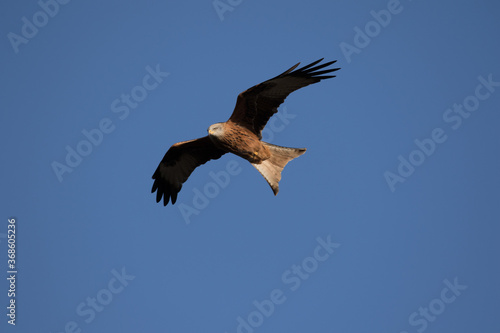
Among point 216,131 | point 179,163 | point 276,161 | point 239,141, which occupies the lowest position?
point 276,161

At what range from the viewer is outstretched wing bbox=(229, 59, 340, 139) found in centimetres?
1200

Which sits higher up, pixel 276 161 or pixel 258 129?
pixel 258 129

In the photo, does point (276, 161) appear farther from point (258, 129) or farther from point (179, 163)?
point (179, 163)

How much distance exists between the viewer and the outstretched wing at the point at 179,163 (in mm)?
13414

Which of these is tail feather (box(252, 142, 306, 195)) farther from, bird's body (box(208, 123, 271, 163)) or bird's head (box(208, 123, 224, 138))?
bird's head (box(208, 123, 224, 138))

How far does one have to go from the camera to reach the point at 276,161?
42.3ft

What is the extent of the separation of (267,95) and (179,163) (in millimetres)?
2470

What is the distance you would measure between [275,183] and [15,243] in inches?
235

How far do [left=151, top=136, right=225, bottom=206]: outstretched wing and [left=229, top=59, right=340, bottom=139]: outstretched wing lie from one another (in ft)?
3.10

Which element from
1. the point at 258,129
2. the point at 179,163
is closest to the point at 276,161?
the point at 258,129

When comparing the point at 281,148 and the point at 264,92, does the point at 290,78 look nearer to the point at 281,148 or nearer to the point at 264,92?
the point at 264,92

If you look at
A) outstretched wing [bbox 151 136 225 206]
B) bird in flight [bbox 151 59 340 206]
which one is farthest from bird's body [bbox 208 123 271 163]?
outstretched wing [bbox 151 136 225 206]

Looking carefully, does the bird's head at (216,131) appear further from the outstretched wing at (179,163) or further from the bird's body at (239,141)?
the outstretched wing at (179,163)

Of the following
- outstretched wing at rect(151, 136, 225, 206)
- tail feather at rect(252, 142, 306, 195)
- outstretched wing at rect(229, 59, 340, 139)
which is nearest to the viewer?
outstretched wing at rect(229, 59, 340, 139)
